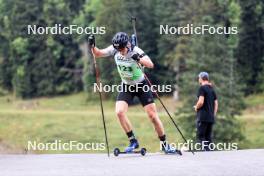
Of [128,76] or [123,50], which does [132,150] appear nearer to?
[128,76]

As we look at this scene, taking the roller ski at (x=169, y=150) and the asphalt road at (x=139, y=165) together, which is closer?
the asphalt road at (x=139, y=165)

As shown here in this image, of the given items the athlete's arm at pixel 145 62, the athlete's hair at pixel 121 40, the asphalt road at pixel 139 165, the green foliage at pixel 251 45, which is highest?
the green foliage at pixel 251 45

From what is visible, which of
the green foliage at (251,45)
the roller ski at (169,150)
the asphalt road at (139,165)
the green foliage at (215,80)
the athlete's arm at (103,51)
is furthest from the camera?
the green foliage at (251,45)

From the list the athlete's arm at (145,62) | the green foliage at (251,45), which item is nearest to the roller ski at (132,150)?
the athlete's arm at (145,62)

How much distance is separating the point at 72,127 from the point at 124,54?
154ft

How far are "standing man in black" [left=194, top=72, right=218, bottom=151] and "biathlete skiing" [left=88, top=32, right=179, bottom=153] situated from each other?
3284 mm

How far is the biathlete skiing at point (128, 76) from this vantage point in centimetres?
1231

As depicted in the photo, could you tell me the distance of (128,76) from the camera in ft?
41.2

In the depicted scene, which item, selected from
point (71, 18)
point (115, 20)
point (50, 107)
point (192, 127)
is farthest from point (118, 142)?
point (71, 18)

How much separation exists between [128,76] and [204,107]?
161 inches

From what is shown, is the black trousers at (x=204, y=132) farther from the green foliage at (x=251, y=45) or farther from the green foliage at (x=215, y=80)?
the green foliage at (x=251, y=45)

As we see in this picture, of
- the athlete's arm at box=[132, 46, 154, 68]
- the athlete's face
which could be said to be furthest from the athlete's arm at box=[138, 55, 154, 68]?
the athlete's face

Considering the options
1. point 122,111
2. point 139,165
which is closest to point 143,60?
point 122,111

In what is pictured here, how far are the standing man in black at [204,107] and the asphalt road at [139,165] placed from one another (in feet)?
10.4
